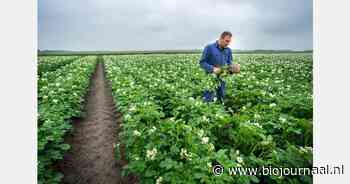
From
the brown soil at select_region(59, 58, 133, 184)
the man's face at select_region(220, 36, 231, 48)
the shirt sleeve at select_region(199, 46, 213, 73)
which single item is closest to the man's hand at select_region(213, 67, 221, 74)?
the shirt sleeve at select_region(199, 46, 213, 73)

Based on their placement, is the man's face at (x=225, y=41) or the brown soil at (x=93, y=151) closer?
the brown soil at (x=93, y=151)

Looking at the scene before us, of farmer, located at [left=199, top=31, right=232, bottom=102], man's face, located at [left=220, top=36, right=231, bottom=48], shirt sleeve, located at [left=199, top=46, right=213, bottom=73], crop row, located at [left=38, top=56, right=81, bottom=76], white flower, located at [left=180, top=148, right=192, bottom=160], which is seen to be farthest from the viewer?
crop row, located at [left=38, top=56, right=81, bottom=76]

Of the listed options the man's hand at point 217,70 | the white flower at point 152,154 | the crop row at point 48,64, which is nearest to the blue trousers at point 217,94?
the man's hand at point 217,70

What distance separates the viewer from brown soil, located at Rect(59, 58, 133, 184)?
3.74 m

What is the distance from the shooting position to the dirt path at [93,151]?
3744mm

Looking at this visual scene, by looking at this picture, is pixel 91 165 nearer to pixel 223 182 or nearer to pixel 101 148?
pixel 101 148

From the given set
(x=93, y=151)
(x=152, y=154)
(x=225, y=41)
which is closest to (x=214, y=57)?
(x=225, y=41)

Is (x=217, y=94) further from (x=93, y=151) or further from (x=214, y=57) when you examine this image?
(x=93, y=151)

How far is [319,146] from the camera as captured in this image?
103 inches

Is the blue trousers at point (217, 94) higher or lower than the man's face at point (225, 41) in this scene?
lower

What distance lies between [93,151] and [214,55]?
9.00 ft

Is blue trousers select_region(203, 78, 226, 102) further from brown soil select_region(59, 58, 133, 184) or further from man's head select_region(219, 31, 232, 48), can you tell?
brown soil select_region(59, 58, 133, 184)

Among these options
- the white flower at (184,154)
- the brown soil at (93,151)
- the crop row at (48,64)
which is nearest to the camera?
the white flower at (184,154)

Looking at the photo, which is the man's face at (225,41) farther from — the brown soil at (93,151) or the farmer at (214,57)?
the brown soil at (93,151)
